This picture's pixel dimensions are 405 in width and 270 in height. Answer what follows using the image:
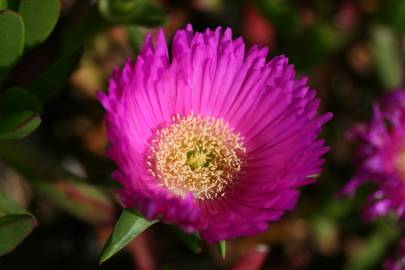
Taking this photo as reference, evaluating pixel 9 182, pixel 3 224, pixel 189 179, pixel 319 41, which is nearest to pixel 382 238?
pixel 319 41

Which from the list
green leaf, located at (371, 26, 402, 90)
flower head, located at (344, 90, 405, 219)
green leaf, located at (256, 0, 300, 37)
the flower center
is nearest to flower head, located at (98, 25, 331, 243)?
the flower center

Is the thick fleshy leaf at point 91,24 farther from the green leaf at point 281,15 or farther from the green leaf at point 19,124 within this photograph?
the green leaf at point 281,15

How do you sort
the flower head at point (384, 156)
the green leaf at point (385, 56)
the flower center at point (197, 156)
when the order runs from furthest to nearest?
the green leaf at point (385, 56), the flower head at point (384, 156), the flower center at point (197, 156)

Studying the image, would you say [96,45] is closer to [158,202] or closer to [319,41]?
[319,41]

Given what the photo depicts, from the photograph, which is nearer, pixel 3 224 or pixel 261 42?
pixel 3 224

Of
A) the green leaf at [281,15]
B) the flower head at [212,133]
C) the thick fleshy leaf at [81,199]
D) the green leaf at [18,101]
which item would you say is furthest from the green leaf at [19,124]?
the green leaf at [281,15]

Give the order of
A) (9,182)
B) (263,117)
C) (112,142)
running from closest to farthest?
1. (112,142)
2. (263,117)
3. (9,182)

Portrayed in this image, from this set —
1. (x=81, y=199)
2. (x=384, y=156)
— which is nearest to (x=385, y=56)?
(x=384, y=156)
